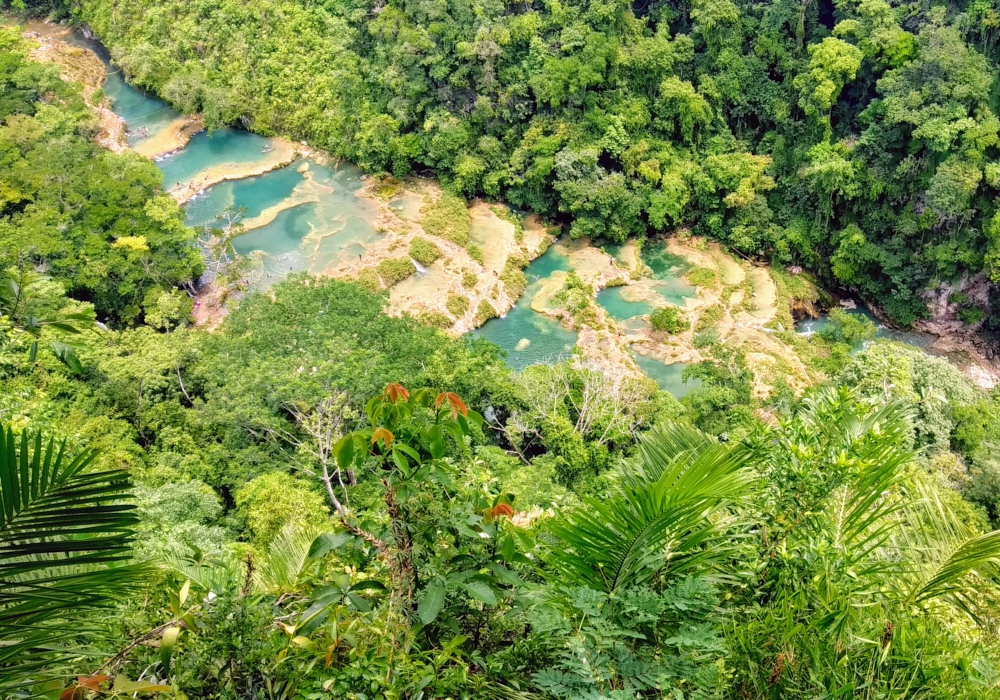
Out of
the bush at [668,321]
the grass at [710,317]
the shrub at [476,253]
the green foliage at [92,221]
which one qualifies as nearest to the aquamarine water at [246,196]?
A: the green foliage at [92,221]

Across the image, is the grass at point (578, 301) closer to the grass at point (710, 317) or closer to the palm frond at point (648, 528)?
the grass at point (710, 317)

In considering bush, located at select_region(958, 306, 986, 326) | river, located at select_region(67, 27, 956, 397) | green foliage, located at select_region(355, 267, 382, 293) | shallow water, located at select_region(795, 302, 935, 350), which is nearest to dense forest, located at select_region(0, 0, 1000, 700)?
bush, located at select_region(958, 306, 986, 326)

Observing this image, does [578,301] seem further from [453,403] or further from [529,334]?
[453,403]

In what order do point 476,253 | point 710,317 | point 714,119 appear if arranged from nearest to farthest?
point 710,317
point 476,253
point 714,119

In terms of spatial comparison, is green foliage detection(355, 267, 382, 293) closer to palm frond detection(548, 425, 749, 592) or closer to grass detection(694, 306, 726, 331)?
grass detection(694, 306, 726, 331)

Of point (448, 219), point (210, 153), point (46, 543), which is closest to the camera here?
point (46, 543)

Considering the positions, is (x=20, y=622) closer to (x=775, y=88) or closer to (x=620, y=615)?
(x=620, y=615)

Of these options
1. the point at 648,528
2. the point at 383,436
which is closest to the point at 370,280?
the point at 383,436
